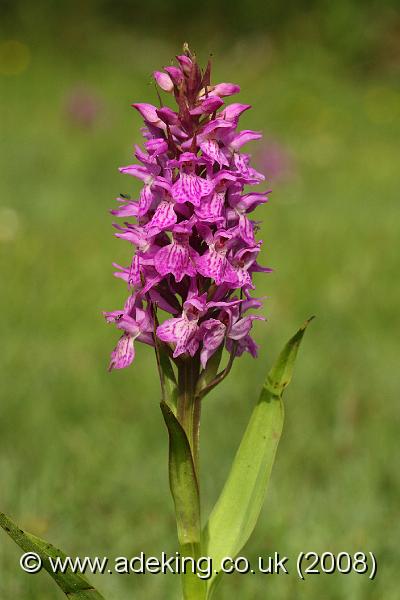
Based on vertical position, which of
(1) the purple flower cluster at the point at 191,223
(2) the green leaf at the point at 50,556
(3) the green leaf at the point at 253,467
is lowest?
(2) the green leaf at the point at 50,556

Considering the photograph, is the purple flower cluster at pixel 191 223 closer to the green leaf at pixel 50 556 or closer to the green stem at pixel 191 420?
the green stem at pixel 191 420

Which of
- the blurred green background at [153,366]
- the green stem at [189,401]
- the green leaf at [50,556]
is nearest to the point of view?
the green leaf at [50,556]

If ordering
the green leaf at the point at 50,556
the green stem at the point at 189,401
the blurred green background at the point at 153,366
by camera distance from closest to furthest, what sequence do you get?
the green leaf at the point at 50,556, the green stem at the point at 189,401, the blurred green background at the point at 153,366

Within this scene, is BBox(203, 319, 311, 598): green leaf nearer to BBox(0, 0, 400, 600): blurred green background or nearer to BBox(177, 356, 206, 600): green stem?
BBox(177, 356, 206, 600): green stem

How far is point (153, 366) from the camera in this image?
365 centimetres

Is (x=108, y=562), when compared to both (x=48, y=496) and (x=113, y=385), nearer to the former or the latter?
(x=48, y=496)

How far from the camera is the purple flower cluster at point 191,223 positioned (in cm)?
150

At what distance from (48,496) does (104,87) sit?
372 inches

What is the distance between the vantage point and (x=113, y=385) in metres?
3.43

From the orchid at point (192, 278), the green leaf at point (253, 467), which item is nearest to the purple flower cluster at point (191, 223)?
the orchid at point (192, 278)

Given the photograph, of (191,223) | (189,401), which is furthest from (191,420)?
(191,223)

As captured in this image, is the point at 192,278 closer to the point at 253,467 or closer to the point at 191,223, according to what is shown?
the point at 191,223

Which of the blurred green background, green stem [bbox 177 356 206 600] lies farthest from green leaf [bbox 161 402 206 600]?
the blurred green background

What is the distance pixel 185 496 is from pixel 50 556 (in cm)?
26
